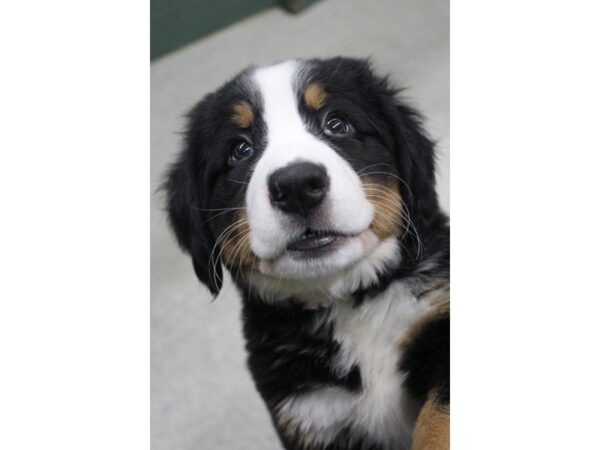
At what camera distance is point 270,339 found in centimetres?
154

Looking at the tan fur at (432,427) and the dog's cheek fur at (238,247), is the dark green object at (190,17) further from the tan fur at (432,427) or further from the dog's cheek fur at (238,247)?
the tan fur at (432,427)

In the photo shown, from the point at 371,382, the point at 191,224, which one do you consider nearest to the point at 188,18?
the point at 191,224

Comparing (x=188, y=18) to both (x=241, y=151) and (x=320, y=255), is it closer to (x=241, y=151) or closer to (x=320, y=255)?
(x=241, y=151)

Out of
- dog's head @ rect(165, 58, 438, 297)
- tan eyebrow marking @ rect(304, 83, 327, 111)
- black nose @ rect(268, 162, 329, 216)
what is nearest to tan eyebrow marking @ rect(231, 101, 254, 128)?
dog's head @ rect(165, 58, 438, 297)

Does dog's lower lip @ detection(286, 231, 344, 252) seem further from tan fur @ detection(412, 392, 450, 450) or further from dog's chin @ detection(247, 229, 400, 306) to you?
tan fur @ detection(412, 392, 450, 450)

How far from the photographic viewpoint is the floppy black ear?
1523mm

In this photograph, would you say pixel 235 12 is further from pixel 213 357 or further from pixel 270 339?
pixel 213 357

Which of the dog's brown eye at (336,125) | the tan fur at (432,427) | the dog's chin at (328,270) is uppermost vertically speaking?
the dog's brown eye at (336,125)

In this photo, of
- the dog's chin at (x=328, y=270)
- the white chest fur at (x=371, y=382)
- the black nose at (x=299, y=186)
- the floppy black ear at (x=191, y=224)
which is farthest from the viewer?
the floppy black ear at (x=191, y=224)

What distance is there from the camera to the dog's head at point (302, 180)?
1245 mm

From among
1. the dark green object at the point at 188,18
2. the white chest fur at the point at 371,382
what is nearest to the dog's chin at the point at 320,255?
the white chest fur at the point at 371,382

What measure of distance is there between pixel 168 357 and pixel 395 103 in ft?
2.83
